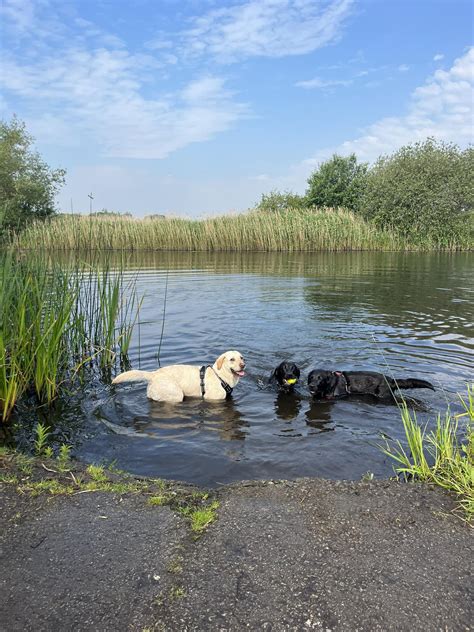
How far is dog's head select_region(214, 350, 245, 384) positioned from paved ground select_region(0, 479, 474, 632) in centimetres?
303

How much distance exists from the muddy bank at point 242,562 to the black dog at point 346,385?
123 inches

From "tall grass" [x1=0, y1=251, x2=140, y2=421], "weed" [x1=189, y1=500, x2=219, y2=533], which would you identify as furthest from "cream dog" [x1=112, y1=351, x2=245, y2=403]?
"weed" [x1=189, y1=500, x2=219, y2=533]

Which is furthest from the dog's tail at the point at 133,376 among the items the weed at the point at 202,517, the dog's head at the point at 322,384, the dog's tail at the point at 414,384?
the dog's tail at the point at 414,384

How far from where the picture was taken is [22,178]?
44656mm

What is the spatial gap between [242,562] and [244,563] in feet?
0.06

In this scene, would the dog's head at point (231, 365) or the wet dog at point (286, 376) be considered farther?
the wet dog at point (286, 376)

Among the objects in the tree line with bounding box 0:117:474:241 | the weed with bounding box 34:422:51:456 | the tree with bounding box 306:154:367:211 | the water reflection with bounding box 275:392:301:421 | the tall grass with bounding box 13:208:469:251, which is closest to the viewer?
the weed with bounding box 34:422:51:456

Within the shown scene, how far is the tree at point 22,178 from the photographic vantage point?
4350 centimetres

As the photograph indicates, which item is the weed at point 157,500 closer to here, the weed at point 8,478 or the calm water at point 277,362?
the calm water at point 277,362

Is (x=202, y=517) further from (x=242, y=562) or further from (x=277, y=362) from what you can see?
(x=277, y=362)

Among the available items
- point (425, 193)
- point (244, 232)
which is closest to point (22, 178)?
point (244, 232)

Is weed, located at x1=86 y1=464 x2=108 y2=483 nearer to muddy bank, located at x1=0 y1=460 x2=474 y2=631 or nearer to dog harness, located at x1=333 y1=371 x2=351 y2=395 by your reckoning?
muddy bank, located at x1=0 y1=460 x2=474 y2=631

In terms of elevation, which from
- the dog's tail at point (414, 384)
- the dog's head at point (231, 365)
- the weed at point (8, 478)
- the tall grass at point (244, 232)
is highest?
the tall grass at point (244, 232)

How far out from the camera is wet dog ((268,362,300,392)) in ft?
23.2
